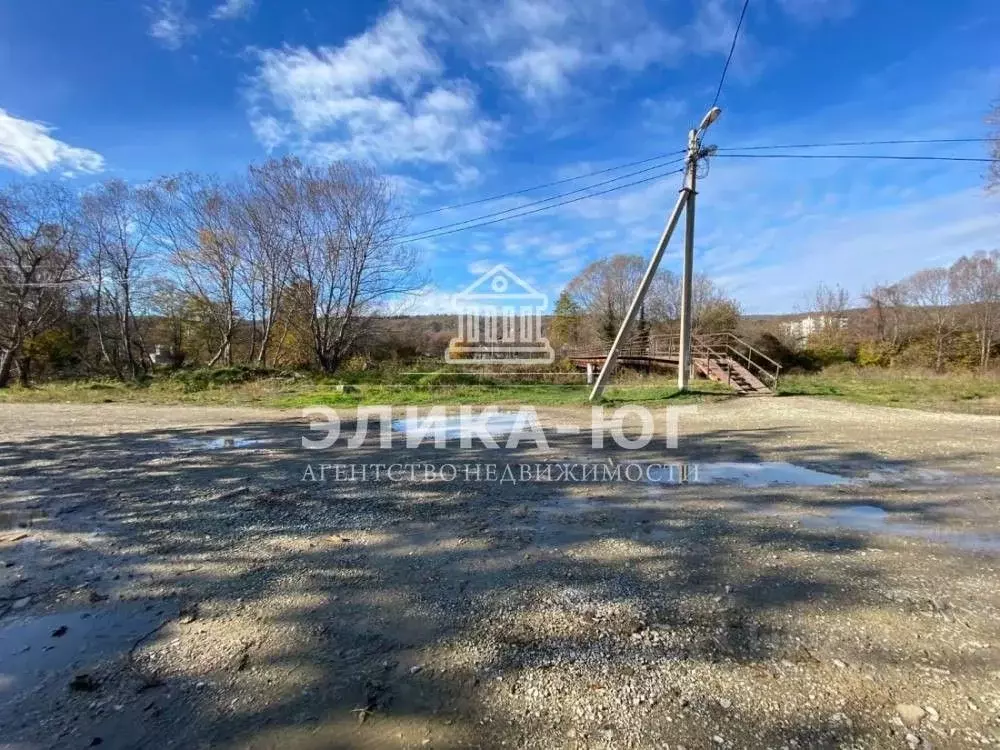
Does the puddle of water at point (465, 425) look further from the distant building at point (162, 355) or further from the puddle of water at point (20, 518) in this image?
the distant building at point (162, 355)

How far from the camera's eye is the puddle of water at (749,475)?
15.8 ft

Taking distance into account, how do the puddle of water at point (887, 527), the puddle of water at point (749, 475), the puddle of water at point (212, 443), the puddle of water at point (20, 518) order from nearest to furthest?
the puddle of water at point (887, 527) → the puddle of water at point (20, 518) → the puddle of water at point (749, 475) → the puddle of water at point (212, 443)

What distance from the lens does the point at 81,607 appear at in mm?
2498

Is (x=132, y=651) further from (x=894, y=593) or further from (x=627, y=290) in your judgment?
(x=627, y=290)

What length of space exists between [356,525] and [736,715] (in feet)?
9.12

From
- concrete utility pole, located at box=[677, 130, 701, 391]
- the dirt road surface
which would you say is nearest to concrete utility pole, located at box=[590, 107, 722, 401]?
concrete utility pole, located at box=[677, 130, 701, 391]

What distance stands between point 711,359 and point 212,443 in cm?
1709

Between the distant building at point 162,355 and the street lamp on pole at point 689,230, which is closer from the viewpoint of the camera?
the street lamp on pole at point 689,230

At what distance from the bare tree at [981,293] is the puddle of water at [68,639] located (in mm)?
34180

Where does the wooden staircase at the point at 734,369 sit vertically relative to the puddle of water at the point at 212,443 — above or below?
above

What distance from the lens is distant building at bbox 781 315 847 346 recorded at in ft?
98.3

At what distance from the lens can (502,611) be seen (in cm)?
240

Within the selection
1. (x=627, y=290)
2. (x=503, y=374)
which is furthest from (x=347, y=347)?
(x=627, y=290)

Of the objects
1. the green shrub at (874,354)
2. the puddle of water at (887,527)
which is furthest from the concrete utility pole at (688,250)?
the green shrub at (874,354)
